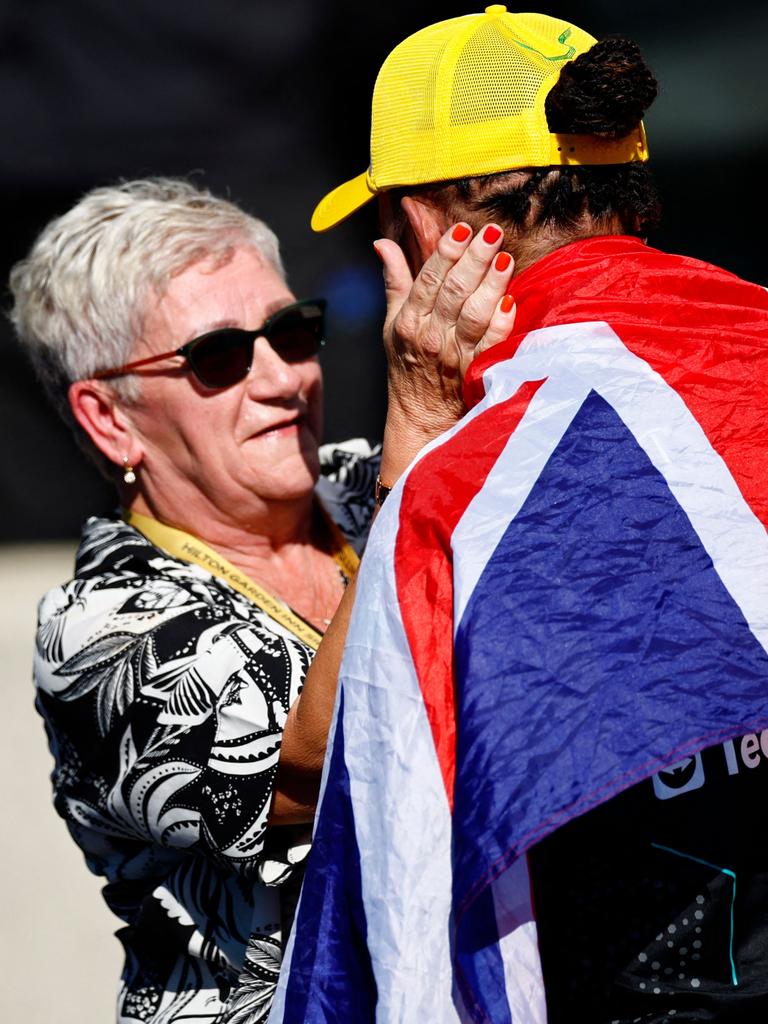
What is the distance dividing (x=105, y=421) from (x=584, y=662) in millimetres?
1577

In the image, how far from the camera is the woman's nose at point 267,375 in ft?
8.45

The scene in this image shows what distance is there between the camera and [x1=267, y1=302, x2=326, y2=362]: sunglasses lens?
260 centimetres

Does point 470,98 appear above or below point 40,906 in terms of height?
above

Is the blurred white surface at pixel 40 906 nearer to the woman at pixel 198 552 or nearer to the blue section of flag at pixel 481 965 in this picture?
the woman at pixel 198 552

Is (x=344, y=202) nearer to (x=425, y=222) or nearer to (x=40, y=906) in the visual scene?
(x=425, y=222)

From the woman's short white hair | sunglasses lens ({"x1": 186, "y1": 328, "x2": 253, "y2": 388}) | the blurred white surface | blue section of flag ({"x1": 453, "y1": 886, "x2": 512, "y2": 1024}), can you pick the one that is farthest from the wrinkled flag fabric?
the blurred white surface

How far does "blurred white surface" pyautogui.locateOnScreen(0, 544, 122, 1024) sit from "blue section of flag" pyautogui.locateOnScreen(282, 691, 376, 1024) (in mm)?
3142

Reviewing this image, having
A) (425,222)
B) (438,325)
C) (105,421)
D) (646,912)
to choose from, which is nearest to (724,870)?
(646,912)

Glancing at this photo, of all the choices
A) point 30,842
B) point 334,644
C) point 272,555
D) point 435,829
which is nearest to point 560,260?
point 334,644

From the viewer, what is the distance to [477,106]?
1.74 m

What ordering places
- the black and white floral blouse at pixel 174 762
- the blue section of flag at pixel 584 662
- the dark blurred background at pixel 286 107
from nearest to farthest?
the blue section of flag at pixel 584 662 < the black and white floral blouse at pixel 174 762 < the dark blurred background at pixel 286 107

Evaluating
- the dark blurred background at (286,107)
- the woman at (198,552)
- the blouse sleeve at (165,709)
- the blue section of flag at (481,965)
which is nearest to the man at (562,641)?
the blue section of flag at (481,965)

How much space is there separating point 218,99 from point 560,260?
157 inches

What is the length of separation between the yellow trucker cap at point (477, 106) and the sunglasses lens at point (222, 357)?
2.33 ft
